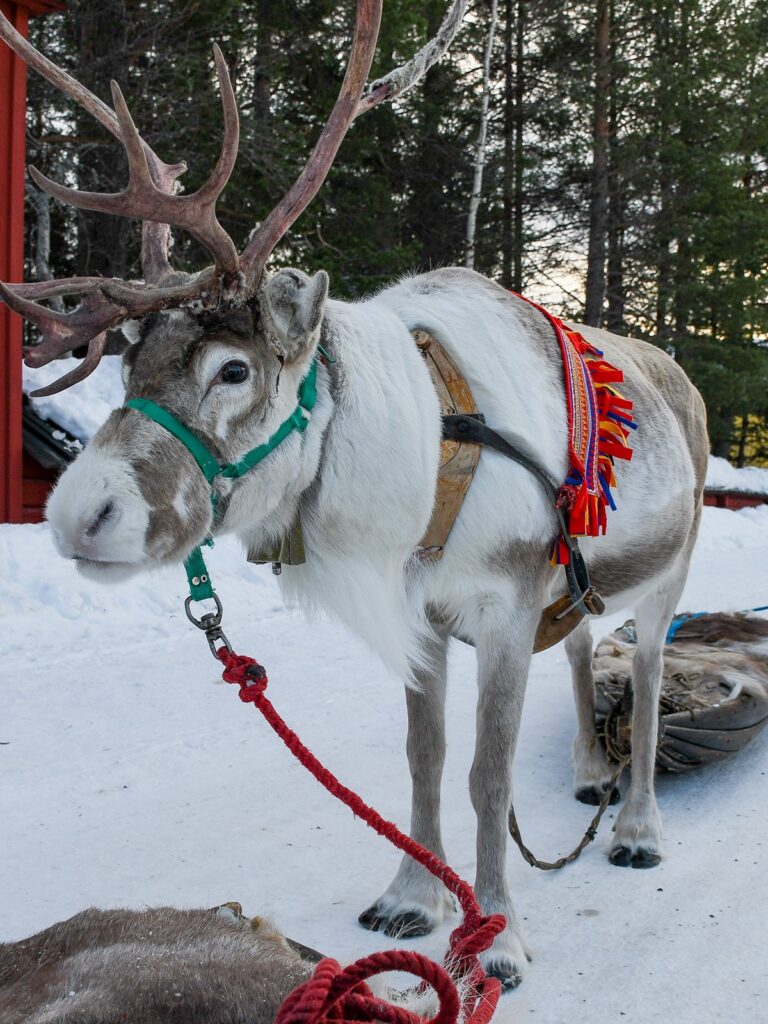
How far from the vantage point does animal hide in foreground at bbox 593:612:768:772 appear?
149 inches

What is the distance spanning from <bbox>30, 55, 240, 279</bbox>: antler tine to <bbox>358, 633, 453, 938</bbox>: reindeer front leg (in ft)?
4.38

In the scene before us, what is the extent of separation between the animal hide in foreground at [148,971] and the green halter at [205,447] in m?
0.86

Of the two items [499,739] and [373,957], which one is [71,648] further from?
[373,957]

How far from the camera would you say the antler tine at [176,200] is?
237 cm

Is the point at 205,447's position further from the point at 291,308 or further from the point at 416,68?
the point at 416,68

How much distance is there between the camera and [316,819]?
3.52 m

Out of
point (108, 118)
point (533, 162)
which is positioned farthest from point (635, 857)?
point (533, 162)

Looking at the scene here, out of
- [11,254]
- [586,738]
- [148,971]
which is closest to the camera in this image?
[148,971]

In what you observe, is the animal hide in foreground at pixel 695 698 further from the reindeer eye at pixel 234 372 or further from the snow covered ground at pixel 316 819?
the reindeer eye at pixel 234 372

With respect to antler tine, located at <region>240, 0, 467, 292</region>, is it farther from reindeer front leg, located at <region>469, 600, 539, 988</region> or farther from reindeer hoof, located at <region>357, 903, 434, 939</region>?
reindeer hoof, located at <region>357, 903, 434, 939</region>

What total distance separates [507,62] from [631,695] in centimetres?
1792

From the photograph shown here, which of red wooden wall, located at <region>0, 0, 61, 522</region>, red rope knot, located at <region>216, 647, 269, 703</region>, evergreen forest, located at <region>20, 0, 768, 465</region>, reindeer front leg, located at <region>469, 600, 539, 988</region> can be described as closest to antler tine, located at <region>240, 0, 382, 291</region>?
red rope knot, located at <region>216, 647, 269, 703</region>

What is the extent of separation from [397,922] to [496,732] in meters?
0.64

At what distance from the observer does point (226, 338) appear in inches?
93.4
